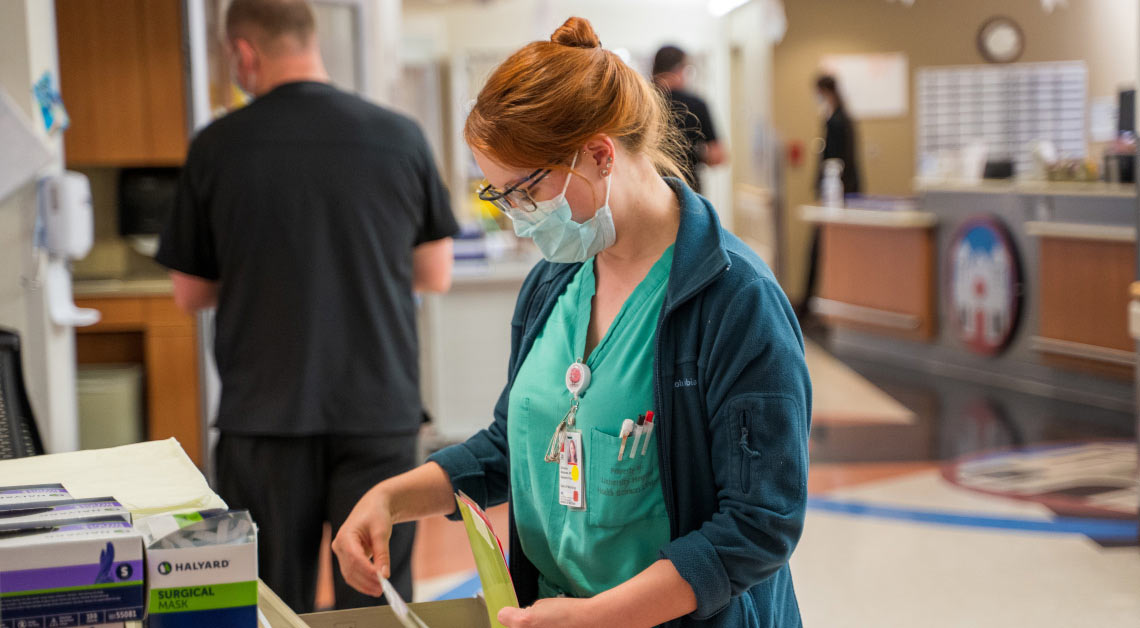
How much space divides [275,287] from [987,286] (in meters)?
6.13

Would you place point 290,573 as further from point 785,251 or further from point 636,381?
point 785,251

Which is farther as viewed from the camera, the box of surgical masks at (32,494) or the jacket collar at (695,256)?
the jacket collar at (695,256)

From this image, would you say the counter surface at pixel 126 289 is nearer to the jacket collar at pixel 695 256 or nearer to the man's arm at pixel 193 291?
the man's arm at pixel 193 291

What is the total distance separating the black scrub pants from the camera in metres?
2.51

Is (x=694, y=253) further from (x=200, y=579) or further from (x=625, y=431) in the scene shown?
(x=200, y=579)

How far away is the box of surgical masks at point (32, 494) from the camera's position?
111cm

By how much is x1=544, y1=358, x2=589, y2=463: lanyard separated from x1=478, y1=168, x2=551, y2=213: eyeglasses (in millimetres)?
202

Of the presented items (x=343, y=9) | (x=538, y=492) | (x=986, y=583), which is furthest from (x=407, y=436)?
(x=343, y=9)

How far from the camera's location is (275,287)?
2455mm

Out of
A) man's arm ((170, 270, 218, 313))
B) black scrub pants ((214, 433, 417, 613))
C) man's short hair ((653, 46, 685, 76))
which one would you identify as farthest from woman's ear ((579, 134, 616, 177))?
man's short hair ((653, 46, 685, 76))

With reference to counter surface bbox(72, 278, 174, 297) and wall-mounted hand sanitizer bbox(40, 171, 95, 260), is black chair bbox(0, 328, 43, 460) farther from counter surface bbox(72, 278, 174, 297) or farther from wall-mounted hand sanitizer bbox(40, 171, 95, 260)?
counter surface bbox(72, 278, 174, 297)

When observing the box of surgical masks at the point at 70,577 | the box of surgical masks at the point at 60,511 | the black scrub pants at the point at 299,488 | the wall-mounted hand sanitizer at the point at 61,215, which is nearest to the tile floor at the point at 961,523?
the black scrub pants at the point at 299,488

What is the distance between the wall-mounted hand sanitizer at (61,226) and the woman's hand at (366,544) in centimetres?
200

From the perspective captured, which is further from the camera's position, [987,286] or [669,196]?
[987,286]
